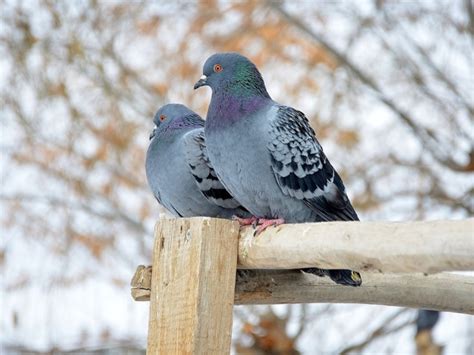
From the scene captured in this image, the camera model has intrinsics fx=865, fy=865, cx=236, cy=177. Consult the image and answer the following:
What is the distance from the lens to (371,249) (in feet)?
7.89

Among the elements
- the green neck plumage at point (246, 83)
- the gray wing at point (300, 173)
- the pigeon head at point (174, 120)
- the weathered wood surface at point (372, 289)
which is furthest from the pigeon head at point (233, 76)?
the weathered wood surface at point (372, 289)

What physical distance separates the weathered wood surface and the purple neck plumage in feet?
2.13

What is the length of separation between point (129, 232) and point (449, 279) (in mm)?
4531

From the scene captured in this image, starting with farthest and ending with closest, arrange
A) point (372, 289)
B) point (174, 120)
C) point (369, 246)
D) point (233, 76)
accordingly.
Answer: point (174, 120) → point (233, 76) → point (372, 289) → point (369, 246)

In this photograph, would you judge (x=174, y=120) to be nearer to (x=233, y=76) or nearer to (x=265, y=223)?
(x=233, y=76)

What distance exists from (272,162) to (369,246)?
3.80ft

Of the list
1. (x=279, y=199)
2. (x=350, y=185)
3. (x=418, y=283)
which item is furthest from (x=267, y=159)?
(x=350, y=185)

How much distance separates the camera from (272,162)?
11.5 ft

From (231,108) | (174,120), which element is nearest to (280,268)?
(231,108)

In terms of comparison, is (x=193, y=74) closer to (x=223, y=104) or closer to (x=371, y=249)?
(x=223, y=104)

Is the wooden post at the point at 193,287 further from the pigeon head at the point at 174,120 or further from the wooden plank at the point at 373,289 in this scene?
the pigeon head at the point at 174,120

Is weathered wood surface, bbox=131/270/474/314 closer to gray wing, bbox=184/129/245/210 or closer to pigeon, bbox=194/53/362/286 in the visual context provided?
pigeon, bbox=194/53/362/286

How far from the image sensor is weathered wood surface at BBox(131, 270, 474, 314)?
3.39 meters

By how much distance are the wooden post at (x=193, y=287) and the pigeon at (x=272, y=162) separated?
0.52 metres
